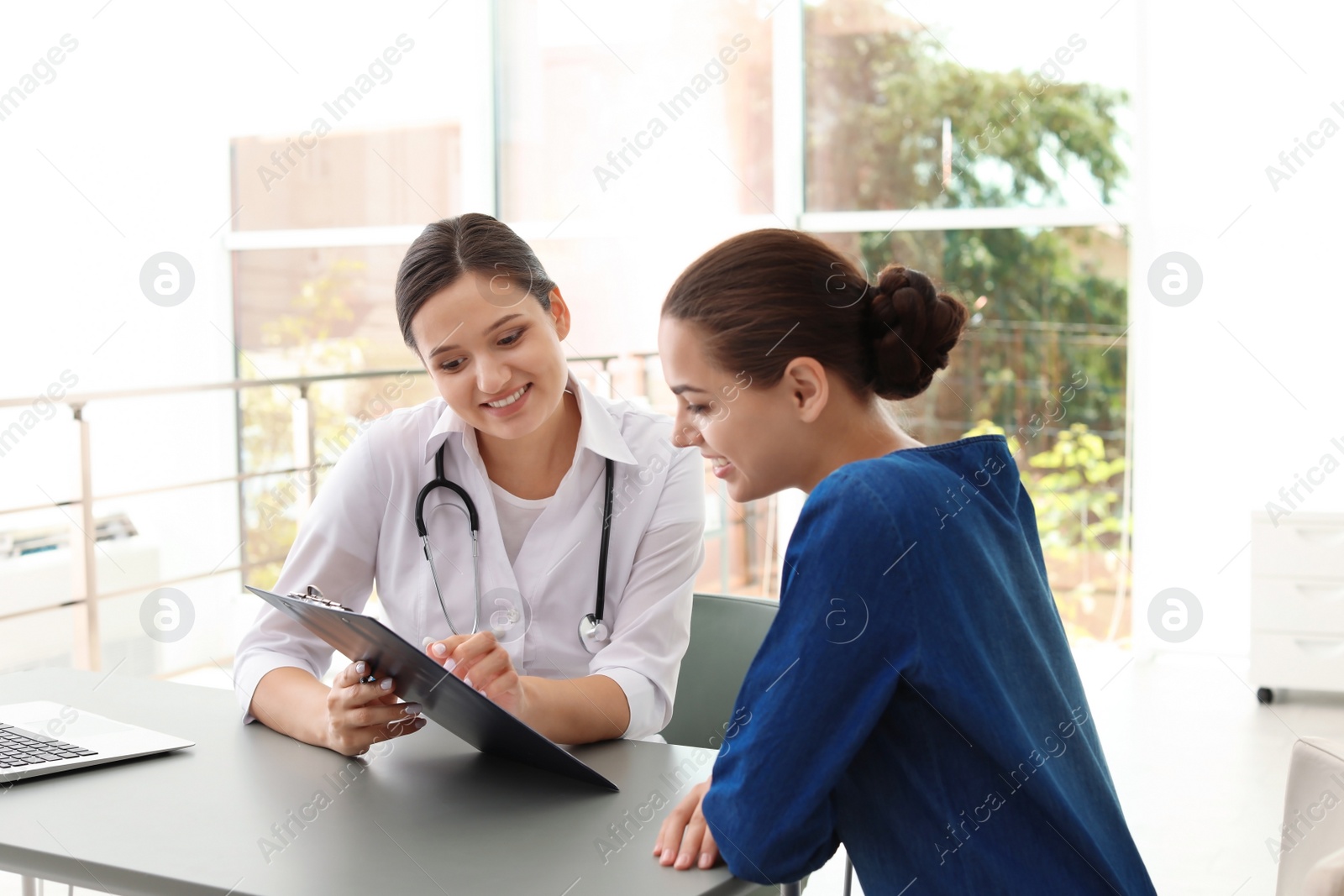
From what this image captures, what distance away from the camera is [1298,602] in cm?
376

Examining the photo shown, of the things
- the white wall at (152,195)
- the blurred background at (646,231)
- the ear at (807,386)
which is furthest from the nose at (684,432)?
the white wall at (152,195)

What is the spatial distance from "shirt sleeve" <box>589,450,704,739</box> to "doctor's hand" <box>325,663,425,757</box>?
282mm

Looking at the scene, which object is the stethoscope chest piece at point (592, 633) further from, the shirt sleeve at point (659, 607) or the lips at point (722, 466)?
the lips at point (722, 466)

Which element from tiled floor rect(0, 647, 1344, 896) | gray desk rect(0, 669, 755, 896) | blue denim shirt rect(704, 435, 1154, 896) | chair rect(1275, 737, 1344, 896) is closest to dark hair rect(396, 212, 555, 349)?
gray desk rect(0, 669, 755, 896)

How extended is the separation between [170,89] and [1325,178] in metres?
4.22

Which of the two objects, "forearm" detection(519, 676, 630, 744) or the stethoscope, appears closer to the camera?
"forearm" detection(519, 676, 630, 744)

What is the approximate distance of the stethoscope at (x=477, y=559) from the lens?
1.54 metres

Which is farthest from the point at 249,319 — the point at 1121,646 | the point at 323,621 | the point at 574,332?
the point at 323,621

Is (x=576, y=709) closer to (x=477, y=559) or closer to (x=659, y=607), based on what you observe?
(x=659, y=607)

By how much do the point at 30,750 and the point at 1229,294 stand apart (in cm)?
395

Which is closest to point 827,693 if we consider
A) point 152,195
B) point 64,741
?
point 64,741

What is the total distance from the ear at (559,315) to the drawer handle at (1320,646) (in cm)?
304

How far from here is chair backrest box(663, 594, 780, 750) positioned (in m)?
1.57

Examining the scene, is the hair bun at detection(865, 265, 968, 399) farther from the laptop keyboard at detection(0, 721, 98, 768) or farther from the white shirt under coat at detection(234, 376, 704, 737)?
the laptop keyboard at detection(0, 721, 98, 768)
